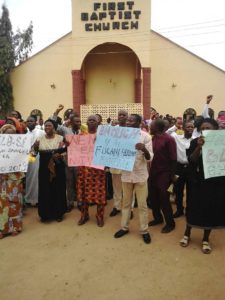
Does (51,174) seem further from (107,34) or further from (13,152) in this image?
(107,34)

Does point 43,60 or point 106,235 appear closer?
point 106,235

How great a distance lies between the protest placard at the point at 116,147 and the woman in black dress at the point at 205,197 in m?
0.78

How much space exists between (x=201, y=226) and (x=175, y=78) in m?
13.3

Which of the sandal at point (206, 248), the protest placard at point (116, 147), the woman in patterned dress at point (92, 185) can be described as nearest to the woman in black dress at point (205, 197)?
the sandal at point (206, 248)

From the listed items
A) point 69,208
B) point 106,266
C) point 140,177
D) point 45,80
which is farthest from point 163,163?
point 45,80

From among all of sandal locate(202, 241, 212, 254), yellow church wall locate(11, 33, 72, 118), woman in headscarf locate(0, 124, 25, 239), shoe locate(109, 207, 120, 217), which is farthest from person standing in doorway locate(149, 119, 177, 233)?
yellow church wall locate(11, 33, 72, 118)

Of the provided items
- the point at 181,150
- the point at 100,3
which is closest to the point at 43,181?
the point at 181,150

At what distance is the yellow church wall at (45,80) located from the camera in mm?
16594

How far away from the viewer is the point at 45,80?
55.1 ft

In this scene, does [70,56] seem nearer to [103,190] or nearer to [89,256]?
[103,190]

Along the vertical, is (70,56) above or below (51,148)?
above

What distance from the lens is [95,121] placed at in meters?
5.12

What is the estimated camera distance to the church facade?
14.8 m

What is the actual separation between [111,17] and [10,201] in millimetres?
12356
